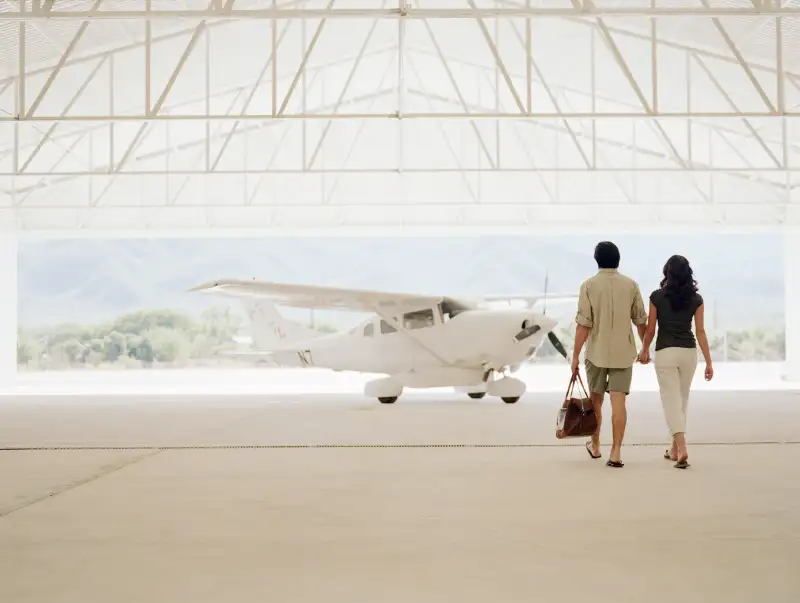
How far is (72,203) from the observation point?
→ 88.5ft

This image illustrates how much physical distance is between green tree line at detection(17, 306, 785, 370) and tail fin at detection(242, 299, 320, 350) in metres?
33.5

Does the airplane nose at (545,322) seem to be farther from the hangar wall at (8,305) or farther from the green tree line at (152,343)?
the green tree line at (152,343)

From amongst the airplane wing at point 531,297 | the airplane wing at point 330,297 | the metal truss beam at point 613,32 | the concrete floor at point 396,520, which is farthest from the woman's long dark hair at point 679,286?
the metal truss beam at point 613,32

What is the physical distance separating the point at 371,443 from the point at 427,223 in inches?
790

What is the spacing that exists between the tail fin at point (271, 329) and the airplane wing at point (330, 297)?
3.15 metres

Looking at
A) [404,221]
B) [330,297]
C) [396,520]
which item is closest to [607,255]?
[396,520]

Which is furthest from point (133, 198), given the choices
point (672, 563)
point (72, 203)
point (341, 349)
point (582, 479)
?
point (672, 563)

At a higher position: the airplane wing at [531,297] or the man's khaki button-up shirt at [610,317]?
the airplane wing at [531,297]

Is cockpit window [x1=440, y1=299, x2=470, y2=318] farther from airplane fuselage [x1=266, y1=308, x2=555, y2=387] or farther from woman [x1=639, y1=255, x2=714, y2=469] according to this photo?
woman [x1=639, y1=255, x2=714, y2=469]

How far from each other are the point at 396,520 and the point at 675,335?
291 cm

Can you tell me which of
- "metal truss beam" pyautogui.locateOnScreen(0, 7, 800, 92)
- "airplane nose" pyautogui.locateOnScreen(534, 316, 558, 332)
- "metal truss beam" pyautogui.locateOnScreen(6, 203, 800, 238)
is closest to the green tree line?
"metal truss beam" pyautogui.locateOnScreen(6, 203, 800, 238)

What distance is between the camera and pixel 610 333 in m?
6.09

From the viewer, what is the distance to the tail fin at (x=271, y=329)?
19922 mm

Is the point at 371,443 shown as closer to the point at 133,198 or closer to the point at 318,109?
the point at 318,109
